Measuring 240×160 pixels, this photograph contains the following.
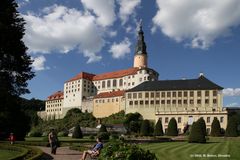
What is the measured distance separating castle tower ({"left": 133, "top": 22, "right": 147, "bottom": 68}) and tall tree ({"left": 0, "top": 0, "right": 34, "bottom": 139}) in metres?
107

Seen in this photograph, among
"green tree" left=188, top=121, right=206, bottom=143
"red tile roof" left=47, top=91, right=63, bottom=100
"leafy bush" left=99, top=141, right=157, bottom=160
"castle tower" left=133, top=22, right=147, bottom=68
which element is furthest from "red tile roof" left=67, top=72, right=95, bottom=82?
"leafy bush" left=99, top=141, right=157, bottom=160

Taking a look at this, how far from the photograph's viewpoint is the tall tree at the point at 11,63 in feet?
108

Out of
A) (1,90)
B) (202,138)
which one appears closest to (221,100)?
(202,138)

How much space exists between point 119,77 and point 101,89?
10.1 metres

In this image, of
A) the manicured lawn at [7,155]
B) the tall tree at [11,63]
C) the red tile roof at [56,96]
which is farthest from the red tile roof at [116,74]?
the manicured lawn at [7,155]

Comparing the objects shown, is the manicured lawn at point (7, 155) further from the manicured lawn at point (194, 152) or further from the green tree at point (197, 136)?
the green tree at point (197, 136)

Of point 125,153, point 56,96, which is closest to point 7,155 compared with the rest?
point 125,153

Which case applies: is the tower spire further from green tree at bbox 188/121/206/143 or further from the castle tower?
green tree at bbox 188/121/206/143

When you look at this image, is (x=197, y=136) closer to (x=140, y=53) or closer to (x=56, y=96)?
(x=140, y=53)

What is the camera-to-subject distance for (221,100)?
100 meters

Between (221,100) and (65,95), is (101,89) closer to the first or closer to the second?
(65,95)

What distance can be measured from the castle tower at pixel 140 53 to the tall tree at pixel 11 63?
351 feet

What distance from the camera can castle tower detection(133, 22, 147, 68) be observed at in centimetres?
14288

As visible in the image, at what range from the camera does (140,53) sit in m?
143
